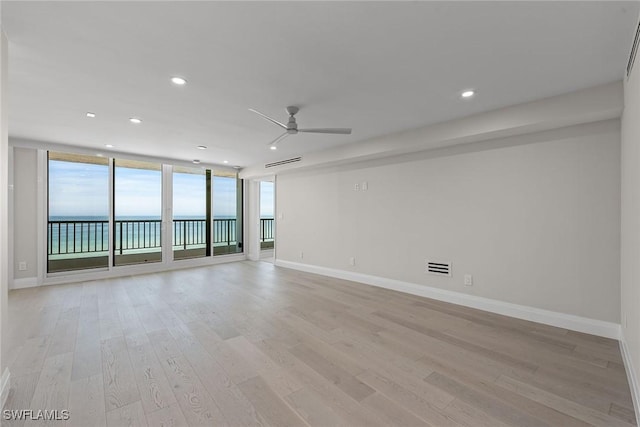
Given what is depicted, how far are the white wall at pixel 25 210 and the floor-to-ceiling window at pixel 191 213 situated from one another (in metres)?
2.32

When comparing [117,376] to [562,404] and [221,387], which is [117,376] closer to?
[221,387]

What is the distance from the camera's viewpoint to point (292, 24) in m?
1.73

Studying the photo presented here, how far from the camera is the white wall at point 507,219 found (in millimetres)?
2818

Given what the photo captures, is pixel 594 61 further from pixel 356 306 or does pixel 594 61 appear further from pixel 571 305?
pixel 356 306

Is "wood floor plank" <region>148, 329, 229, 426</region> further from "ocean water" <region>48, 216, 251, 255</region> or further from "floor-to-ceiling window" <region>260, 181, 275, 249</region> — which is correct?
"floor-to-ceiling window" <region>260, 181, 275, 249</region>

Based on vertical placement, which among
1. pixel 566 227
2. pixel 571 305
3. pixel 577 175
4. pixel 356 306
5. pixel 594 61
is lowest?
pixel 356 306

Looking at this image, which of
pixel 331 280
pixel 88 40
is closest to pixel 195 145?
pixel 88 40

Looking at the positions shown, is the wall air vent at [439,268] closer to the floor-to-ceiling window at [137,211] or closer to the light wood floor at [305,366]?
the light wood floor at [305,366]

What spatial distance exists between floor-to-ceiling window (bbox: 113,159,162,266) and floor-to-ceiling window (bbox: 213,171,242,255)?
4.34ft

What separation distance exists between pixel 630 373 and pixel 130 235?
26.2ft

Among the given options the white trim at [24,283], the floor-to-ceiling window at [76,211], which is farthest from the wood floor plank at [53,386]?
the floor-to-ceiling window at [76,211]

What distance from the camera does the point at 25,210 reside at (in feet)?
15.2

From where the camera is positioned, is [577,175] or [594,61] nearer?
[594,61]

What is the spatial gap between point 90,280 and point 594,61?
24.5ft
